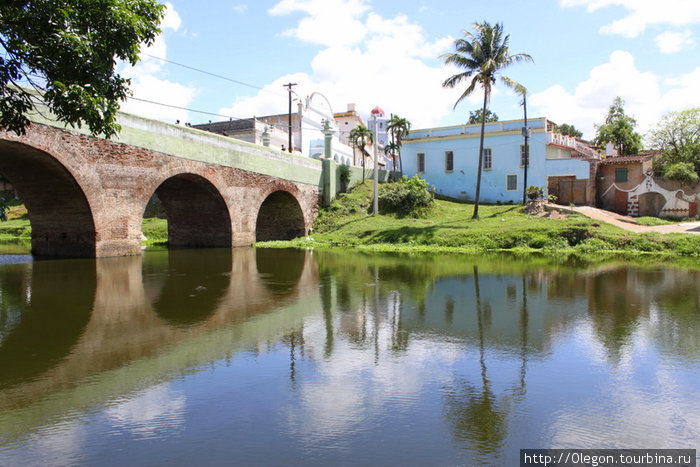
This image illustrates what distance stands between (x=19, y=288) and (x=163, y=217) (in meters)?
24.2

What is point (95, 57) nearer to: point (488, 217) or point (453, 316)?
point (453, 316)

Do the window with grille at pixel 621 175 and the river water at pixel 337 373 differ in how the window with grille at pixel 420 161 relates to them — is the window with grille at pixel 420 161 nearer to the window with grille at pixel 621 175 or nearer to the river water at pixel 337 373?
the window with grille at pixel 621 175

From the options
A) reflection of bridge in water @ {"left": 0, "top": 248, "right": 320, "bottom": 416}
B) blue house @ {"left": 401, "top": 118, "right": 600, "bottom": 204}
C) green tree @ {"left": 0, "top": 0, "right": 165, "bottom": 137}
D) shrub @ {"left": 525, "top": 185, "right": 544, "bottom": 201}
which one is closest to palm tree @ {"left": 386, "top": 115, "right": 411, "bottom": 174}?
blue house @ {"left": 401, "top": 118, "right": 600, "bottom": 204}

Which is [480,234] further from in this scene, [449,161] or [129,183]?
[129,183]

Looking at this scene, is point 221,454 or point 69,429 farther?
point 69,429

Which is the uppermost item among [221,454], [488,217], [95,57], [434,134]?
[434,134]

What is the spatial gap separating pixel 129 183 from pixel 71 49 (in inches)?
370

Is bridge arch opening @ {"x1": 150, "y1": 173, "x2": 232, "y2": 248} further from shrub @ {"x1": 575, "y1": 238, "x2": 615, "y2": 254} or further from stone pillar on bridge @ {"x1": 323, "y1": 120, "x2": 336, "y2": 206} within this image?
shrub @ {"x1": 575, "y1": 238, "x2": 615, "y2": 254}

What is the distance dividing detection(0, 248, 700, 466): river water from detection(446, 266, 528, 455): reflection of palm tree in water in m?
0.02

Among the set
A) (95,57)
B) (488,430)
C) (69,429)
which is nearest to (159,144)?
(95,57)

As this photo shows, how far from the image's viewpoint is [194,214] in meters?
21.1

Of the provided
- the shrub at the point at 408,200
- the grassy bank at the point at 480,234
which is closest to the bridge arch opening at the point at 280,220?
the grassy bank at the point at 480,234

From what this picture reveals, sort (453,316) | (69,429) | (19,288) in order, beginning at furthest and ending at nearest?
(19,288), (453,316), (69,429)

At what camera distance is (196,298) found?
9039 millimetres
